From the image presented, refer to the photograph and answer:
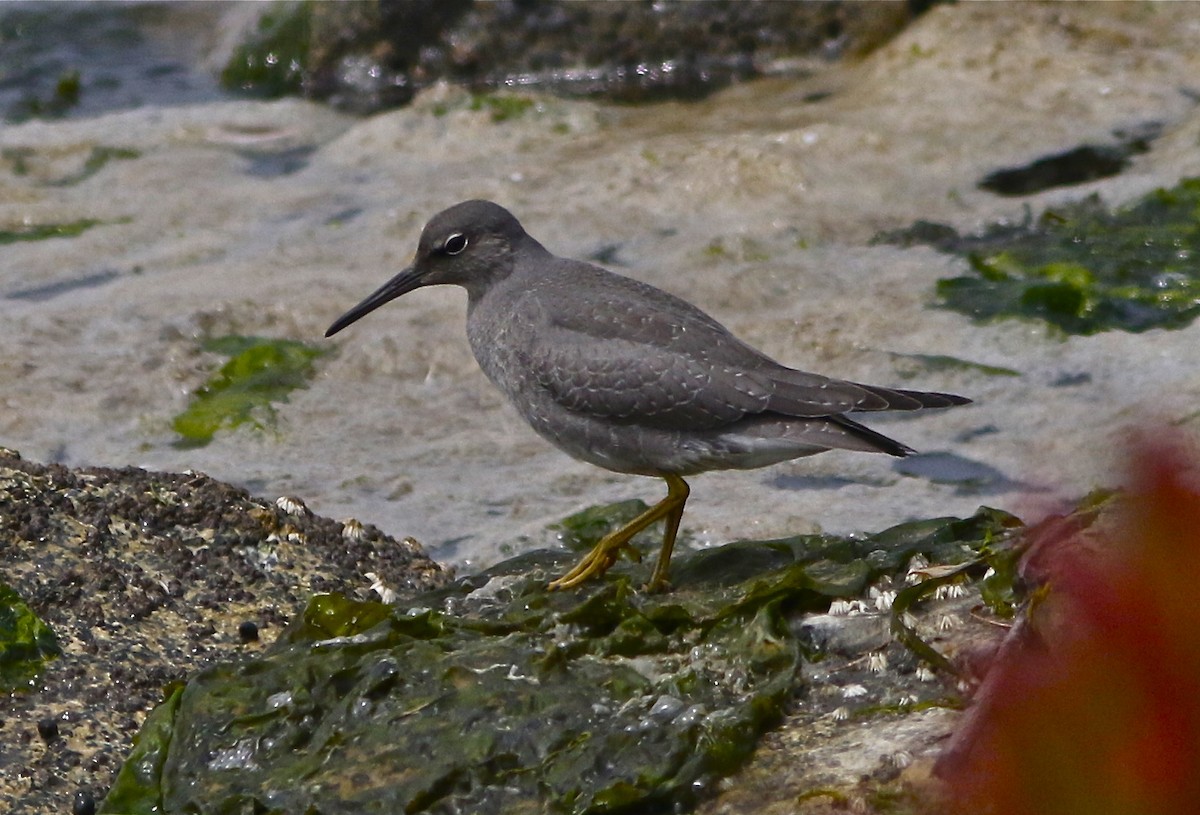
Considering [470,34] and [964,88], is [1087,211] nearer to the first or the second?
[964,88]

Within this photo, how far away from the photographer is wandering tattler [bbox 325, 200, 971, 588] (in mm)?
4191

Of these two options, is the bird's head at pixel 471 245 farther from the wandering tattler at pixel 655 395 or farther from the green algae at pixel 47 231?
the green algae at pixel 47 231

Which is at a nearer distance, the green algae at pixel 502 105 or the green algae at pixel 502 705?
the green algae at pixel 502 705

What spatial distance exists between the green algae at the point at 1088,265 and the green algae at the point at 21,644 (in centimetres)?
385

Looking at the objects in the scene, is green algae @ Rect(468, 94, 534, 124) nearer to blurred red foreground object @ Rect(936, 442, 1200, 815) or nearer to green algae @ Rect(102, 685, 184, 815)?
green algae @ Rect(102, 685, 184, 815)

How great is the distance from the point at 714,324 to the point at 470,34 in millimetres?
5817

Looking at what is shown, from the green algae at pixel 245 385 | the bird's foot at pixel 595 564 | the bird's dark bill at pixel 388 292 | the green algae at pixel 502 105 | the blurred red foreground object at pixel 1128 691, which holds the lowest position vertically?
the green algae at pixel 245 385

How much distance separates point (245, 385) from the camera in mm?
6047

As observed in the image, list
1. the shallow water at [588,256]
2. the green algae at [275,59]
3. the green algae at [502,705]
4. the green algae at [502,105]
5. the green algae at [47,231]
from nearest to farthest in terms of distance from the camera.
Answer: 1. the green algae at [502,705]
2. the shallow water at [588,256]
3. the green algae at [47,231]
4. the green algae at [502,105]
5. the green algae at [275,59]

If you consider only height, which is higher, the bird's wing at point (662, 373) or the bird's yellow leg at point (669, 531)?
the bird's wing at point (662, 373)

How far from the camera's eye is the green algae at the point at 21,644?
3795 millimetres

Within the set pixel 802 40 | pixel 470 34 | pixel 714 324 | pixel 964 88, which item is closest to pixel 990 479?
pixel 714 324

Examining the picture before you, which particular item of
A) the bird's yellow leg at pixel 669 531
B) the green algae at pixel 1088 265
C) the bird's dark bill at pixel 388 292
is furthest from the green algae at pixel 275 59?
the bird's yellow leg at pixel 669 531

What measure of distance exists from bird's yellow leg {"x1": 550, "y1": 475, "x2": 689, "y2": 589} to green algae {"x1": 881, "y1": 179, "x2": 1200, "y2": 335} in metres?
2.30
